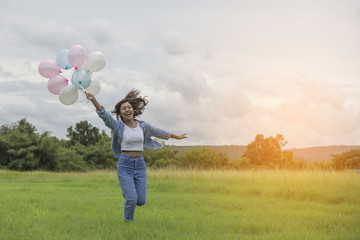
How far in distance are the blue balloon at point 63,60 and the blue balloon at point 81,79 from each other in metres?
0.31

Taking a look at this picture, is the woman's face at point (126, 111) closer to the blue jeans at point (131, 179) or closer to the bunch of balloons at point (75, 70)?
the blue jeans at point (131, 179)

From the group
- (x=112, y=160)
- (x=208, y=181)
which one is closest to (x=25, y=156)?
(x=112, y=160)

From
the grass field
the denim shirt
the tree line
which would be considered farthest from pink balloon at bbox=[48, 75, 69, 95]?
the tree line

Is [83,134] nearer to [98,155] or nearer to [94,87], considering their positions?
[98,155]

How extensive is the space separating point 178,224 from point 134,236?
122 centimetres

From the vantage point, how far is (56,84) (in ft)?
22.3

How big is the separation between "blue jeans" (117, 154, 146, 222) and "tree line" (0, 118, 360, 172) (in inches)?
1016

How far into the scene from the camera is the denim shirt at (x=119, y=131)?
6163 mm

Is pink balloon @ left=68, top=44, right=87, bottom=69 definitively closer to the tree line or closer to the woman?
the woman

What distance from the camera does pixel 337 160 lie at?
1452 inches

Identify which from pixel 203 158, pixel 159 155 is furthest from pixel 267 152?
pixel 159 155

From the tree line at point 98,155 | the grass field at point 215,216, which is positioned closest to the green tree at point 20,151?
the tree line at point 98,155

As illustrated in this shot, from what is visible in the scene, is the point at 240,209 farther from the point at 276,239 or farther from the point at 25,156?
the point at 25,156

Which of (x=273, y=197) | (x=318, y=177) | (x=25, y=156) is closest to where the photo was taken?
(x=273, y=197)
